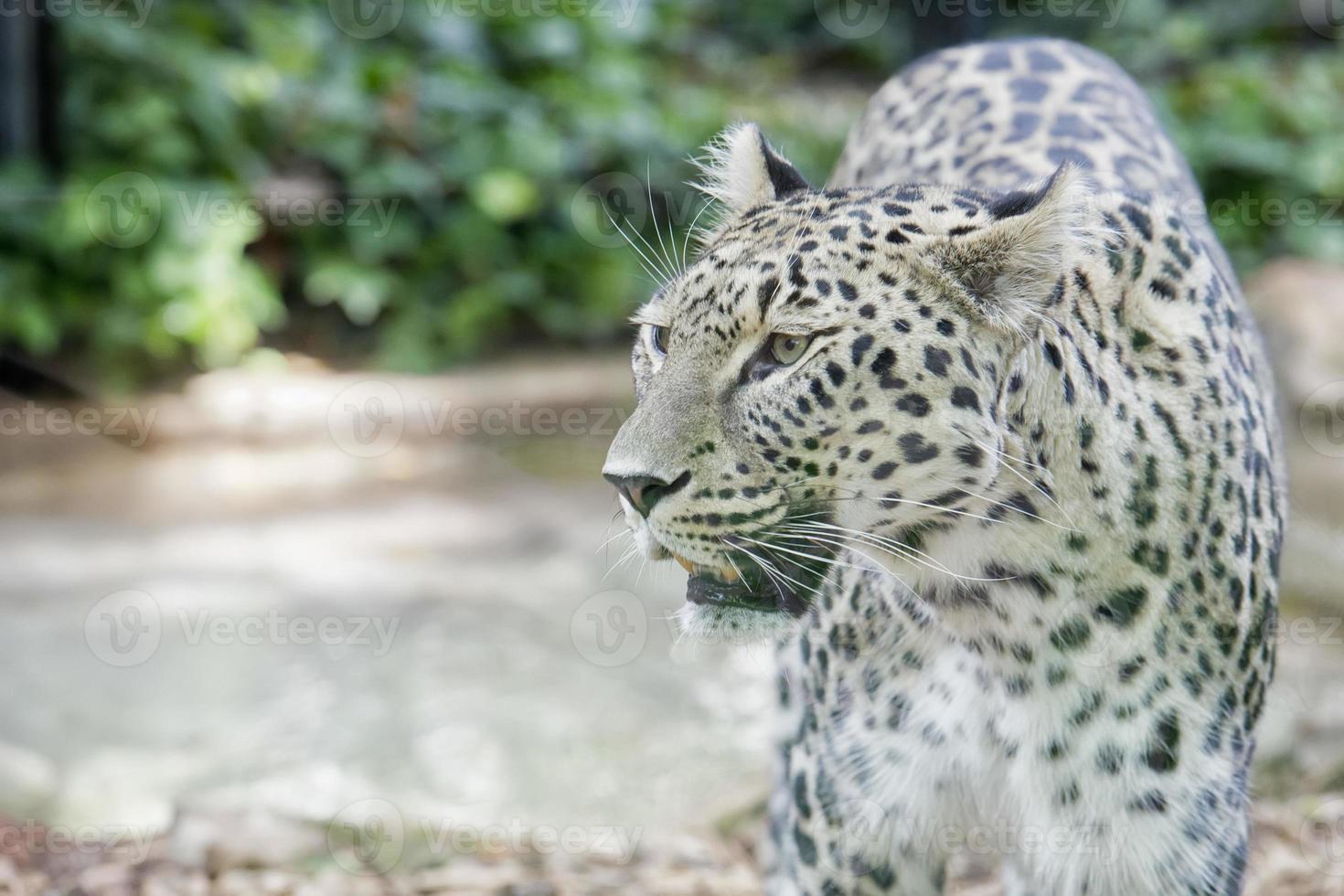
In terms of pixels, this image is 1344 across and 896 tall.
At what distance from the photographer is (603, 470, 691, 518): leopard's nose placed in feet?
10.9

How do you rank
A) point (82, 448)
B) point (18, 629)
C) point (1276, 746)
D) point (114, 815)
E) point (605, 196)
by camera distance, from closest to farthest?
point (114, 815), point (1276, 746), point (18, 629), point (82, 448), point (605, 196)

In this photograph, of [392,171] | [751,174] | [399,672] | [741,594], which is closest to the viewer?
[741,594]

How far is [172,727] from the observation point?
662 centimetres

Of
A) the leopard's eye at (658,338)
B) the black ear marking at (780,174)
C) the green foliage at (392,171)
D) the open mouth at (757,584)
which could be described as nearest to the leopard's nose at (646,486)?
the open mouth at (757,584)

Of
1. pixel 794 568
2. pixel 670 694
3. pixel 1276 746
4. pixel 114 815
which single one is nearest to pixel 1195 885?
pixel 794 568

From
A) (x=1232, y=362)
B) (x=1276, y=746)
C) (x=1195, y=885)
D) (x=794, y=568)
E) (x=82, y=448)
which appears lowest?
(x=82, y=448)

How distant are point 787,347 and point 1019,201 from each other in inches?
25.7

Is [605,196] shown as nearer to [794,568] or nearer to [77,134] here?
[77,134]

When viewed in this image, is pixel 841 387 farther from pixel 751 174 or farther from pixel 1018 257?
pixel 751 174

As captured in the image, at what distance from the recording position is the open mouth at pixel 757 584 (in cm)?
351

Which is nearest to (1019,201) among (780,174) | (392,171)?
(780,174)

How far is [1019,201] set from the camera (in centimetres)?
344

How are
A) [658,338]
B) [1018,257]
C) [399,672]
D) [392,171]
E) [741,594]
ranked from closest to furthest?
[1018,257] → [741,594] → [658,338] → [399,672] → [392,171]

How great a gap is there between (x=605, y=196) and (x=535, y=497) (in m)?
4.31
